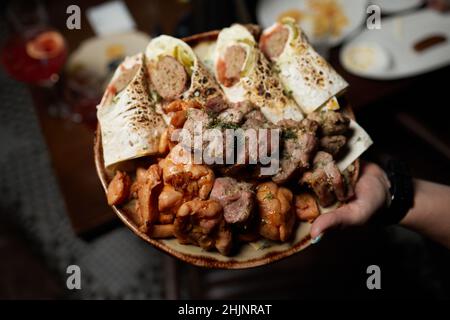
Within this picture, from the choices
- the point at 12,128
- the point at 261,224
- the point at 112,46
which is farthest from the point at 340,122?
the point at 12,128

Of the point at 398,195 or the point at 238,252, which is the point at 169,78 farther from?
the point at 398,195

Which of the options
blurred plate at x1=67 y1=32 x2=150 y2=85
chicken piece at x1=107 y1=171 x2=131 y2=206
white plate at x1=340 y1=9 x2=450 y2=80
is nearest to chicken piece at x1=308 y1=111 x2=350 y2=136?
chicken piece at x1=107 y1=171 x2=131 y2=206

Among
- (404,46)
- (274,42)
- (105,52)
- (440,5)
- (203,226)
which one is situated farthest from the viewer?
(440,5)

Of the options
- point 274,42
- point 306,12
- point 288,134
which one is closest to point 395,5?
point 306,12

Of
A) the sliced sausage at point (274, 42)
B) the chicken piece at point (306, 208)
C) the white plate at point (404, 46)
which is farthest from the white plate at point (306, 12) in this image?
the chicken piece at point (306, 208)

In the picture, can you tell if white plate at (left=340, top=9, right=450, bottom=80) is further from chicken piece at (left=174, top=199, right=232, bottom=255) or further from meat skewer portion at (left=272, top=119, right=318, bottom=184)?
chicken piece at (left=174, top=199, right=232, bottom=255)
